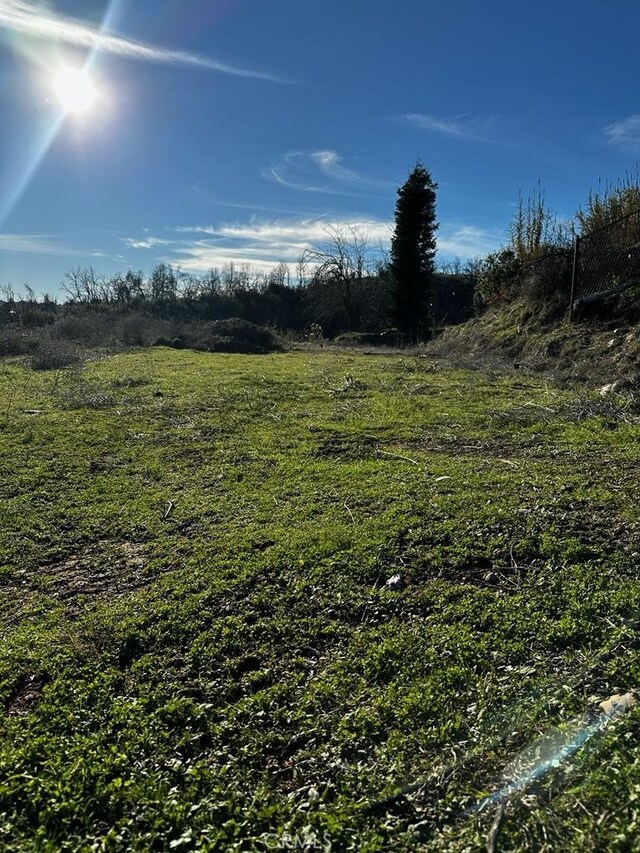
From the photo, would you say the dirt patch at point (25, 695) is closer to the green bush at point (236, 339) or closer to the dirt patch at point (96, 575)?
the dirt patch at point (96, 575)

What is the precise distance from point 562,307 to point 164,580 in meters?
12.5

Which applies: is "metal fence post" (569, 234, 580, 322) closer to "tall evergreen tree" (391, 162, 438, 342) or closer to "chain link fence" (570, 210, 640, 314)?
"chain link fence" (570, 210, 640, 314)

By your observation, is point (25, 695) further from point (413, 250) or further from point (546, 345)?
point (413, 250)

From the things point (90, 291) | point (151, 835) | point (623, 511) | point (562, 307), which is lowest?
point (151, 835)

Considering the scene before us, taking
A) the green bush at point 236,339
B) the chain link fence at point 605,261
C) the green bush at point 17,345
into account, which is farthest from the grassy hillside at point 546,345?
the green bush at point 17,345

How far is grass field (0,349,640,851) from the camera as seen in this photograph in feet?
5.58

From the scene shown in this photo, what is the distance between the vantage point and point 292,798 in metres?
1.78

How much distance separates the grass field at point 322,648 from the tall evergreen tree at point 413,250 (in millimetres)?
22297

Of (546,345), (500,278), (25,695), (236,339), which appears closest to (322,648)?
(25,695)

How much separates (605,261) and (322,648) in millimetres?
12265

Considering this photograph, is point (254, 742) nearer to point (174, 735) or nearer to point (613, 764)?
point (174, 735)

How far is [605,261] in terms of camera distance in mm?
11891

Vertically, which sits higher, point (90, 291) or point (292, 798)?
point (90, 291)

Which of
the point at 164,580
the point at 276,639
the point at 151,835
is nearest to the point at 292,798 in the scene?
the point at 151,835
